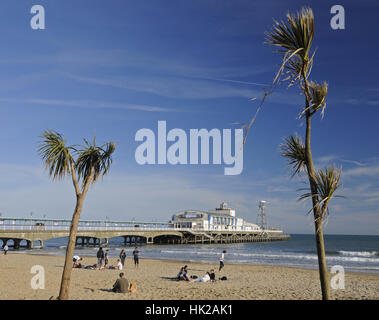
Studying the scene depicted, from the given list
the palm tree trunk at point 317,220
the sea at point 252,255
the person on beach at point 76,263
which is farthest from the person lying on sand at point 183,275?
the sea at point 252,255

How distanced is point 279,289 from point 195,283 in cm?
458

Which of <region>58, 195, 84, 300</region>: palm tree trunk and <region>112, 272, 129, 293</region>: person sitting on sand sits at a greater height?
<region>58, 195, 84, 300</region>: palm tree trunk

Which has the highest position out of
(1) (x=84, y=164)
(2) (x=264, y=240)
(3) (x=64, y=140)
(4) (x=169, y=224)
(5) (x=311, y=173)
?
(3) (x=64, y=140)

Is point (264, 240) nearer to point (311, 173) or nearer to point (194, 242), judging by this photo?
point (194, 242)

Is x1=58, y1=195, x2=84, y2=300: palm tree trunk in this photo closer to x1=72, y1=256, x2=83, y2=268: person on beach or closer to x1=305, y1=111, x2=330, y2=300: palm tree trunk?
x1=305, y1=111, x2=330, y2=300: palm tree trunk

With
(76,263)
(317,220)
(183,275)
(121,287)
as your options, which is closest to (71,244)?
(121,287)

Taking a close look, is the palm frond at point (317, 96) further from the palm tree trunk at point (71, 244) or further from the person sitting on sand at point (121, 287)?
the person sitting on sand at point (121, 287)

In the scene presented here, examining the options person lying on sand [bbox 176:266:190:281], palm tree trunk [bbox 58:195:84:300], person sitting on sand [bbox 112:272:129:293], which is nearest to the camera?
palm tree trunk [bbox 58:195:84:300]

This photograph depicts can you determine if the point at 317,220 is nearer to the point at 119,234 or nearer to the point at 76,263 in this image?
the point at 76,263

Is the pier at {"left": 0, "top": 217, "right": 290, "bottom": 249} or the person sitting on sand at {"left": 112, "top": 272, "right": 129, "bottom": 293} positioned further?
the pier at {"left": 0, "top": 217, "right": 290, "bottom": 249}

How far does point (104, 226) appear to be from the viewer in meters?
64.0

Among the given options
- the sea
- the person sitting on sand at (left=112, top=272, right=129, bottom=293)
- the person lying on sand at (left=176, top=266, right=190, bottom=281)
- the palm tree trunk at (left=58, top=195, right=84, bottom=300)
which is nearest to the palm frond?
the palm tree trunk at (left=58, top=195, right=84, bottom=300)

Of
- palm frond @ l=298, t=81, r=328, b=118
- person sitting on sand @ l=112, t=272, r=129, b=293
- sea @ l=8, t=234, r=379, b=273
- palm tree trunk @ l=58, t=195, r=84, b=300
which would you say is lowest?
sea @ l=8, t=234, r=379, b=273
